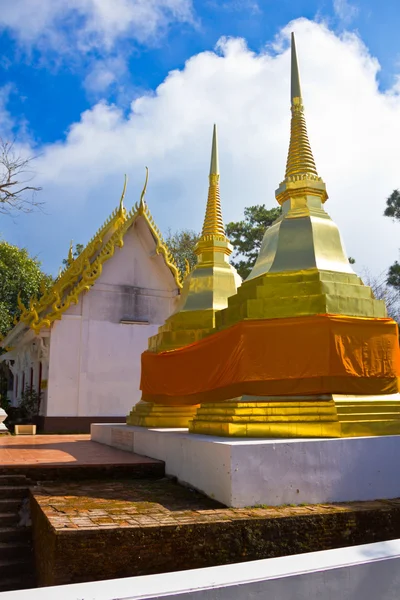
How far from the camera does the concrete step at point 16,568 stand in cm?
459

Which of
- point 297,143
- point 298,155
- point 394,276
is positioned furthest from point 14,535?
point 394,276

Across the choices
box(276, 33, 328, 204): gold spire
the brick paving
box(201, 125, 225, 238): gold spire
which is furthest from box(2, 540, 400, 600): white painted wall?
box(201, 125, 225, 238): gold spire

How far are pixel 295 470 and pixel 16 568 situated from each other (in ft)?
8.27

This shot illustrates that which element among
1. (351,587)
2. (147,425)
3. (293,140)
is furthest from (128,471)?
(293,140)

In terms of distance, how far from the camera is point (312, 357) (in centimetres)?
603

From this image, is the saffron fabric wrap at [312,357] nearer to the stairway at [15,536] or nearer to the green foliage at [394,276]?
the stairway at [15,536]

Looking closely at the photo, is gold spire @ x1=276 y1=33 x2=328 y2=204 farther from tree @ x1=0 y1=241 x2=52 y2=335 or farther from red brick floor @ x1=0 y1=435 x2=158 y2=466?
tree @ x1=0 y1=241 x2=52 y2=335

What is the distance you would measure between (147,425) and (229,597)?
703 cm

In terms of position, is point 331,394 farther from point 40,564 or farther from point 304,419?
point 40,564

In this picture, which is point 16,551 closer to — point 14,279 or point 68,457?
point 68,457

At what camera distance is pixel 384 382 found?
6.23 metres

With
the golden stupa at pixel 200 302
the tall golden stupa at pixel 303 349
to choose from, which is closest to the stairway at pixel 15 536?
the tall golden stupa at pixel 303 349

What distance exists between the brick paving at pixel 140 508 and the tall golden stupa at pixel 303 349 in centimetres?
93

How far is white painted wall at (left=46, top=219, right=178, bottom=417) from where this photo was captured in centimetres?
1463
